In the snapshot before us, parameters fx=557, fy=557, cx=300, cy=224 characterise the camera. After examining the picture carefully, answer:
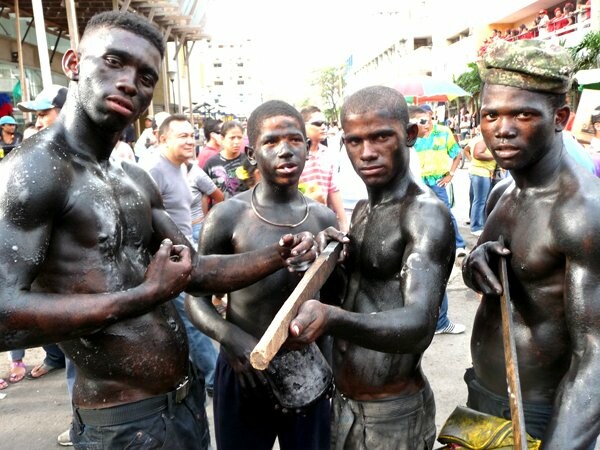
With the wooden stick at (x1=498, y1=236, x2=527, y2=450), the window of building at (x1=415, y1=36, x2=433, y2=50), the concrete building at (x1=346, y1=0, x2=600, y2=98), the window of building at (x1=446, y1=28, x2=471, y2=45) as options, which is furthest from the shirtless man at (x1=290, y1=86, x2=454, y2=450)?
the window of building at (x1=415, y1=36, x2=433, y2=50)

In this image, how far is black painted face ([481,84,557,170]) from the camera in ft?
6.17

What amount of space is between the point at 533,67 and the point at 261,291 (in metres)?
1.45

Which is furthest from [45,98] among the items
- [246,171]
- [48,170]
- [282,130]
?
[48,170]

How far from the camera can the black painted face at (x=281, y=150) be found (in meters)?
2.63

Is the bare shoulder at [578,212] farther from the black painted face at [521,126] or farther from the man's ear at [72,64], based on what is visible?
the man's ear at [72,64]

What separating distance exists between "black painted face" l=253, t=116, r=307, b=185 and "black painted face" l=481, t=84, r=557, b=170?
Answer: 3.26 ft

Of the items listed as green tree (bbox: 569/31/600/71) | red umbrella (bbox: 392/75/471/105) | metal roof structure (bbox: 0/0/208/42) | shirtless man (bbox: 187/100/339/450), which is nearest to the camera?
shirtless man (bbox: 187/100/339/450)

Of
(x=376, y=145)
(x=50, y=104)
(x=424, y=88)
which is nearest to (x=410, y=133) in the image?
(x=376, y=145)

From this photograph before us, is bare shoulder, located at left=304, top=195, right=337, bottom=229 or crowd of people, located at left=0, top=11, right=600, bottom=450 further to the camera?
bare shoulder, located at left=304, top=195, right=337, bottom=229

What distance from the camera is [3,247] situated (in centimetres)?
160

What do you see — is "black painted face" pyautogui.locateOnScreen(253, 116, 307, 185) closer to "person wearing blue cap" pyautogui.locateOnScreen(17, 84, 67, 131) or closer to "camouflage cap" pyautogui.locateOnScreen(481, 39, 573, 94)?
"camouflage cap" pyautogui.locateOnScreen(481, 39, 573, 94)

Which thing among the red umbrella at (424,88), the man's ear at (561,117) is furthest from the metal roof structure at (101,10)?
the man's ear at (561,117)

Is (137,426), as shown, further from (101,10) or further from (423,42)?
(423,42)

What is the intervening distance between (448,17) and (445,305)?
38742 mm
